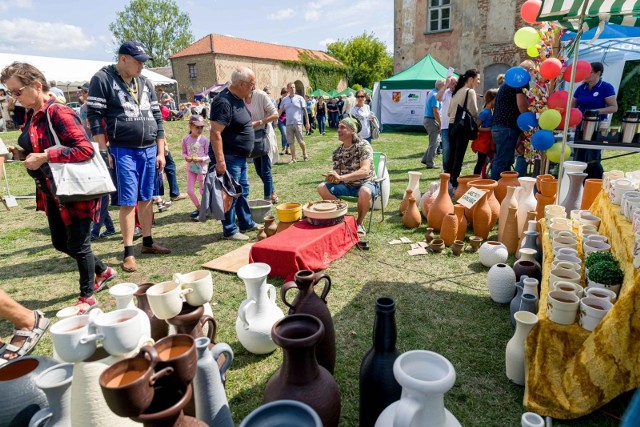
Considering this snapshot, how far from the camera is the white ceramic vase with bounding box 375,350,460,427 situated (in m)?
0.98

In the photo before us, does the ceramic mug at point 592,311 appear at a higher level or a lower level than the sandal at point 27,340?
higher

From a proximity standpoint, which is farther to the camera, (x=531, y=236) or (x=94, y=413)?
(x=531, y=236)

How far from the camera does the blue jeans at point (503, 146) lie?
15.5 feet

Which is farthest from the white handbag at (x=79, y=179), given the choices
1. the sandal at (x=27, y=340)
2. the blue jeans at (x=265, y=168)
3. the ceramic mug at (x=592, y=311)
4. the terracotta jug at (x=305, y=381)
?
the ceramic mug at (x=592, y=311)

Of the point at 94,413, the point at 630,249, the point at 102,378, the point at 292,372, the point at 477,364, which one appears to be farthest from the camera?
the point at 477,364

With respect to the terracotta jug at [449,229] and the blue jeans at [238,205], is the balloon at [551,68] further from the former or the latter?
the blue jeans at [238,205]

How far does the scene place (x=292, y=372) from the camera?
4.28 ft

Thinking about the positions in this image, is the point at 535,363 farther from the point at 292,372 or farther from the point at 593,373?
the point at 292,372

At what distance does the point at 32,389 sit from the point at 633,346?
2.39 meters

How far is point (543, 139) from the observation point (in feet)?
13.2

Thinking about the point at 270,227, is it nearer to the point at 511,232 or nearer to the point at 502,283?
the point at 502,283

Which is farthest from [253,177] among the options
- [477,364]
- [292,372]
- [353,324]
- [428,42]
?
[428,42]

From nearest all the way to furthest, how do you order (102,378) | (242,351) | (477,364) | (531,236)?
(102,378) → (477,364) → (242,351) → (531,236)

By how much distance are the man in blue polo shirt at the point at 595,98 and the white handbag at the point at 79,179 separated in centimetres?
559
